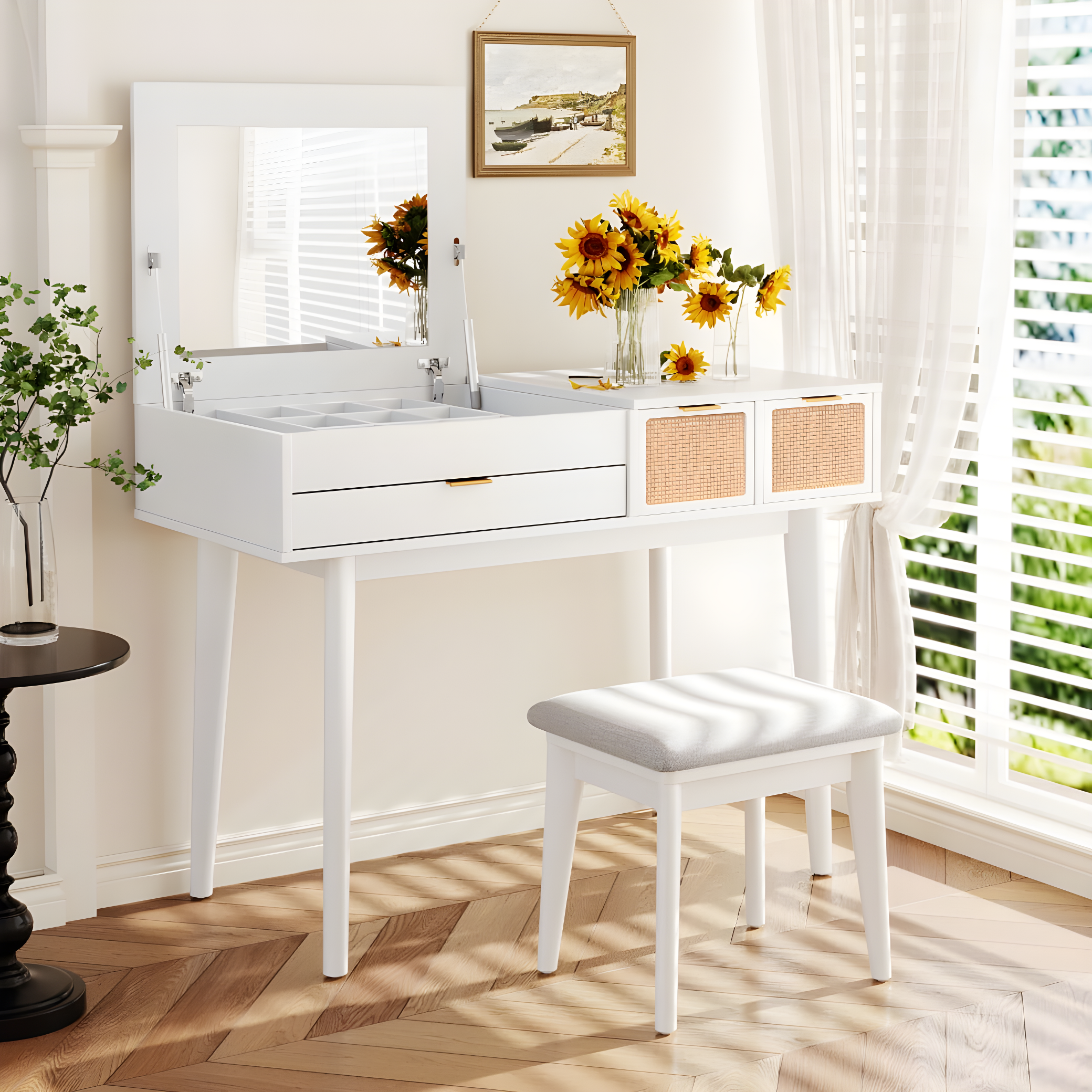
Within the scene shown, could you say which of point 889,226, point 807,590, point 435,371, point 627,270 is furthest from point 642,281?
point 807,590

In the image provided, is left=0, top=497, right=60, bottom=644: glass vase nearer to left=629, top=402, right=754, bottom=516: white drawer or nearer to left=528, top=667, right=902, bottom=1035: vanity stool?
left=528, top=667, right=902, bottom=1035: vanity stool

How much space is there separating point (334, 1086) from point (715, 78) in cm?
225

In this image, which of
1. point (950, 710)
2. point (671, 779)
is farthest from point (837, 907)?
point (671, 779)

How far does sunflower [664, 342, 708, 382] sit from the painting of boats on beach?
1.80 feet

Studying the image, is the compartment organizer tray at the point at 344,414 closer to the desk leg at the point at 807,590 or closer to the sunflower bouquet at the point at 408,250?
the sunflower bouquet at the point at 408,250

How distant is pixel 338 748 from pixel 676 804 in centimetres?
58

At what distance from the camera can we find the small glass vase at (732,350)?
2.96 metres

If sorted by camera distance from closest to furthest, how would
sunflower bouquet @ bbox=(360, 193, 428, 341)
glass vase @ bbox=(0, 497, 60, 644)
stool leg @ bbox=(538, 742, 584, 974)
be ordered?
1. glass vase @ bbox=(0, 497, 60, 644)
2. stool leg @ bbox=(538, 742, 584, 974)
3. sunflower bouquet @ bbox=(360, 193, 428, 341)

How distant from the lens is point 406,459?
7.85 feet

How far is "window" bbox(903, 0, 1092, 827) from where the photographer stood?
2840mm

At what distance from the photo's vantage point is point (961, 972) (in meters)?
2.57

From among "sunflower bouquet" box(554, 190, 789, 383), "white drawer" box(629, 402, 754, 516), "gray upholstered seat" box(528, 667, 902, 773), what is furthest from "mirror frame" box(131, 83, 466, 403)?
"gray upholstered seat" box(528, 667, 902, 773)

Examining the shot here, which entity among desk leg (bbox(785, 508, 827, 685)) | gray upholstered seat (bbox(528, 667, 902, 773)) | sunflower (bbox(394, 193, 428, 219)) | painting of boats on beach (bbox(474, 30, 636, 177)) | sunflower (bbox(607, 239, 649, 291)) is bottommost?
gray upholstered seat (bbox(528, 667, 902, 773))

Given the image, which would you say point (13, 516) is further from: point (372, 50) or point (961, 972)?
point (961, 972)
